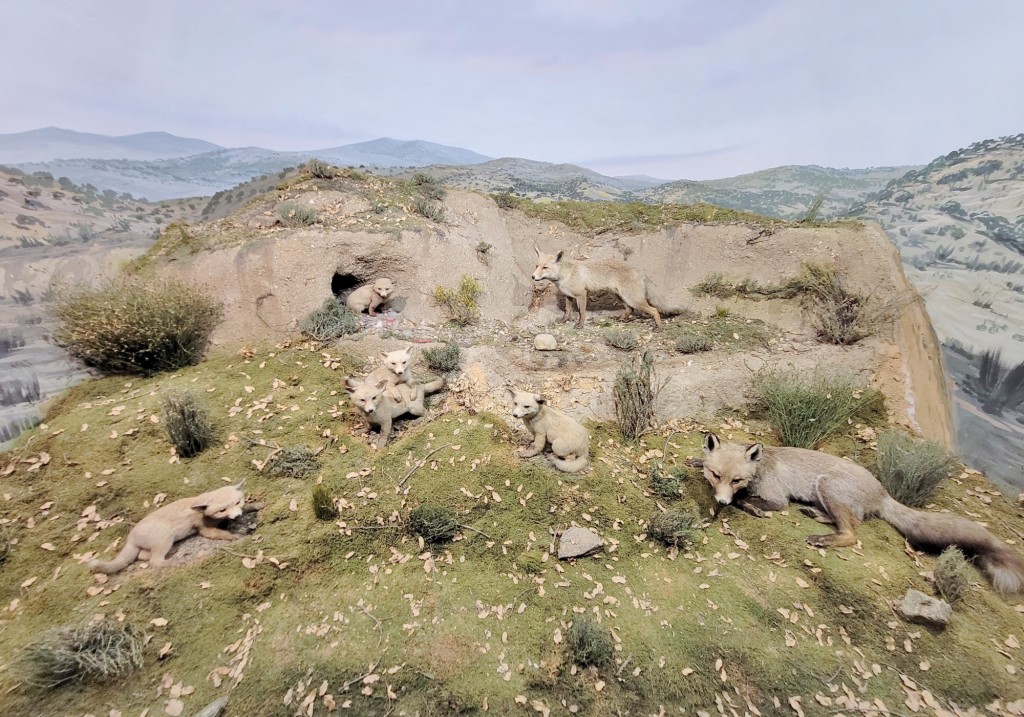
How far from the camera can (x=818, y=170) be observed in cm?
5306

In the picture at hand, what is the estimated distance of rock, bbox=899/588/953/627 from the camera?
4.11 m

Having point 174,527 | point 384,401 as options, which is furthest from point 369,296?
point 174,527

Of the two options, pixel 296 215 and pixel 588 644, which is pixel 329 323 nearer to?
pixel 296 215

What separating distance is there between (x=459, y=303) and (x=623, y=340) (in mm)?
4436

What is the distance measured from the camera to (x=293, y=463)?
602cm

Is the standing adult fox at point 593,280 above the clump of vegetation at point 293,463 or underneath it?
above

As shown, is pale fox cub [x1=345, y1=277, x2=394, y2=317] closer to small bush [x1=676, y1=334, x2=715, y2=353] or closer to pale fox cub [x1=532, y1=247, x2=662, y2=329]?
pale fox cub [x1=532, y1=247, x2=662, y2=329]

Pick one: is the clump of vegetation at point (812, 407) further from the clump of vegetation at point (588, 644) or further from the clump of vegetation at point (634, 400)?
the clump of vegetation at point (588, 644)

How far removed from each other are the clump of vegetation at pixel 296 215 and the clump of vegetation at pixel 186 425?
18.1 ft

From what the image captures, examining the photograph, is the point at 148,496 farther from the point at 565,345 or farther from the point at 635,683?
the point at 565,345

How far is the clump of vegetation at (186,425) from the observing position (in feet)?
19.3

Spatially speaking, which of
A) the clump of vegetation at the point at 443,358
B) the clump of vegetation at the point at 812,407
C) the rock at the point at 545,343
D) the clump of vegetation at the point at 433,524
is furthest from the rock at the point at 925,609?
the clump of vegetation at the point at 443,358

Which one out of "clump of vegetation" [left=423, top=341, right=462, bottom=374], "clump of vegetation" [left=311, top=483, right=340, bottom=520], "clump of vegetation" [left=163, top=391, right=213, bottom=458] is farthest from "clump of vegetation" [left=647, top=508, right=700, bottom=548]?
"clump of vegetation" [left=163, top=391, right=213, bottom=458]

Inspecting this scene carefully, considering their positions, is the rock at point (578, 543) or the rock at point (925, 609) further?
the rock at point (578, 543)
